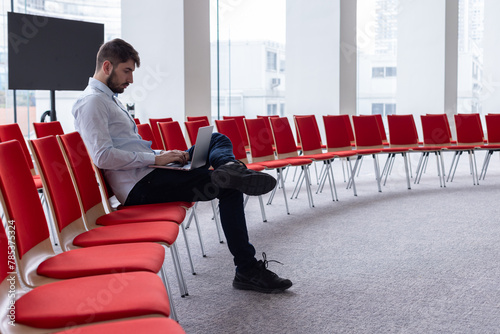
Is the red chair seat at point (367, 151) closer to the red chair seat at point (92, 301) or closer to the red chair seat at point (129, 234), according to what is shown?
the red chair seat at point (129, 234)

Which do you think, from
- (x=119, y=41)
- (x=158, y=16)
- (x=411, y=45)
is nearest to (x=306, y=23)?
(x=411, y=45)

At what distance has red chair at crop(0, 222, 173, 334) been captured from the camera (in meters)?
1.69

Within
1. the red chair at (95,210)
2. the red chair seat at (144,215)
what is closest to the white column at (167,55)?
the red chair seat at (144,215)

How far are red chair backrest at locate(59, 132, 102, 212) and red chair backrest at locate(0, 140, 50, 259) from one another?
62 cm

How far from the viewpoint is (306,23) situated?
37.8 ft

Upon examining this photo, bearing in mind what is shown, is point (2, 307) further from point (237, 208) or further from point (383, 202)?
point (383, 202)

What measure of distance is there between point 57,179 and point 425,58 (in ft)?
36.4

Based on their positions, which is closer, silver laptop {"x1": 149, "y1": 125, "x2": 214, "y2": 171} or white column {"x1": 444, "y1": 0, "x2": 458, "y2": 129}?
silver laptop {"x1": 149, "y1": 125, "x2": 214, "y2": 171}

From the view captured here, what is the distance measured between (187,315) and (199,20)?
22.3 ft

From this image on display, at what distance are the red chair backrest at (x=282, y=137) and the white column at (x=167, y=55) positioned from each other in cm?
269

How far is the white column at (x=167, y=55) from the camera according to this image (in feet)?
28.9

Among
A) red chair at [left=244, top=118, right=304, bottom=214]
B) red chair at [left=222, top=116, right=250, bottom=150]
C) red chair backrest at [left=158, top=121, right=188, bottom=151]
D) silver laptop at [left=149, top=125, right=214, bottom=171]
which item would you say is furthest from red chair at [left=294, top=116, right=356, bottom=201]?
silver laptop at [left=149, top=125, right=214, bottom=171]

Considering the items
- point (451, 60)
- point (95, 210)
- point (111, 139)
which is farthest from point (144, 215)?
point (451, 60)

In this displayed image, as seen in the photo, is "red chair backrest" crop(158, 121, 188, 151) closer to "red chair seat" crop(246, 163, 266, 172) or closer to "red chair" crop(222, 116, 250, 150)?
"red chair seat" crop(246, 163, 266, 172)
